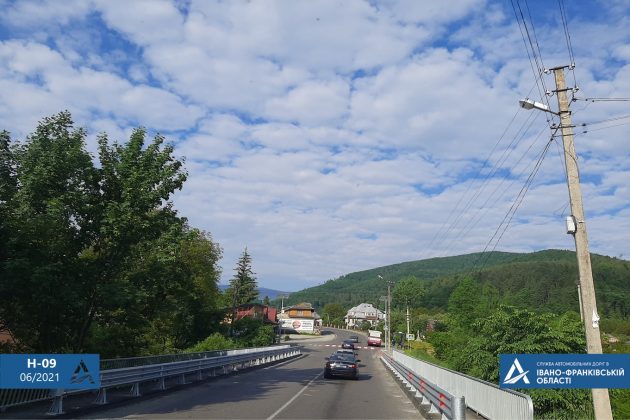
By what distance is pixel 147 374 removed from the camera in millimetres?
16391

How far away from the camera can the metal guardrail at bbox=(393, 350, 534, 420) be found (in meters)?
8.37

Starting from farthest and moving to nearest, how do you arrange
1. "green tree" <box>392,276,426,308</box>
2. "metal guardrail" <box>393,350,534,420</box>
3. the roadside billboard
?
"green tree" <box>392,276,426,308</box> < the roadside billboard < "metal guardrail" <box>393,350,534,420</box>

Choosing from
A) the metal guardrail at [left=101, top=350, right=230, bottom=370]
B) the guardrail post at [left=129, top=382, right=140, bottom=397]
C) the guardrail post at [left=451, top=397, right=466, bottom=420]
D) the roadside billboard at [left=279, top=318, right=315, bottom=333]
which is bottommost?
the guardrail post at [left=129, top=382, right=140, bottom=397]

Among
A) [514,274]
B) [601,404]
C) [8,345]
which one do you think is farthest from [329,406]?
[514,274]

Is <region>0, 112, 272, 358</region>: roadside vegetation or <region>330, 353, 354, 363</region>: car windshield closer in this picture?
<region>0, 112, 272, 358</region>: roadside vegetation

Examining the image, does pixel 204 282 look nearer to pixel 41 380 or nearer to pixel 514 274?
pixel 41 380

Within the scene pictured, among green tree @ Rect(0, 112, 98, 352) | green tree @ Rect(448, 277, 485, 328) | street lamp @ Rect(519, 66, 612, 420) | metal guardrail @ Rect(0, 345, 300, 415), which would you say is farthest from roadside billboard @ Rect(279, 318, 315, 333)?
street lamp @ Rect(519, 66, 612, 420)

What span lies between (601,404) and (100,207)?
1532 cm

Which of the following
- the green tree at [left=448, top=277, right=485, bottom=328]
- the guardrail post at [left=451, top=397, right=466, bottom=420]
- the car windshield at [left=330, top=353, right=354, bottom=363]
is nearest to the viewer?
the guardrail post at [left=451, top=397, right=466, bottom=420]

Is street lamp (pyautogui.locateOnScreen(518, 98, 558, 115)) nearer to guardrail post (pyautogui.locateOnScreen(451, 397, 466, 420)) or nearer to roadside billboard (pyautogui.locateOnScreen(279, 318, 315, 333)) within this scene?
guardrail post (pyautogui.locateOnScreen(451, 397, 466, 420))

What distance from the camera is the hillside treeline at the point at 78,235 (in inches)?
590

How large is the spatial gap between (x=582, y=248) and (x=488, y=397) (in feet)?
14.3

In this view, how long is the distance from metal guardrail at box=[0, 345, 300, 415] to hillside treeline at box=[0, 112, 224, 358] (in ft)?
7.63

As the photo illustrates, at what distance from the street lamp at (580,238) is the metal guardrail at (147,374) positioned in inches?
464
